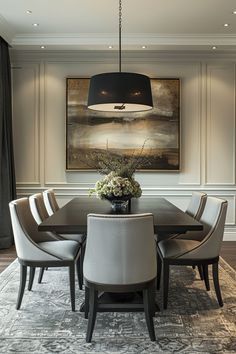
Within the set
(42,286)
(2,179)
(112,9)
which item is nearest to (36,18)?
(112,9)

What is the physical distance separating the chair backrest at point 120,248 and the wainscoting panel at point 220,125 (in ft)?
12.4

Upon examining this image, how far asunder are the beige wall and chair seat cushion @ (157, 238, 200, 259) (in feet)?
8.77

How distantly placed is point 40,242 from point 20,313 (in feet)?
2.37

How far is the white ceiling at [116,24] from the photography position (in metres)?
4.36

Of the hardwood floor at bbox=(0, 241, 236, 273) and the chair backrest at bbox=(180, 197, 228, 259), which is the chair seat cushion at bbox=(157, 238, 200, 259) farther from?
the hardwood floor at bbox=(0, 241, 236, 273)

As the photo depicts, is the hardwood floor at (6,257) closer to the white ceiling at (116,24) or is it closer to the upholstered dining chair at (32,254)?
the upholstered dining chair at (32,254)

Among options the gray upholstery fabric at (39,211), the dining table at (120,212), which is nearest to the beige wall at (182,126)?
the gray upholstery fabric at (39,211)

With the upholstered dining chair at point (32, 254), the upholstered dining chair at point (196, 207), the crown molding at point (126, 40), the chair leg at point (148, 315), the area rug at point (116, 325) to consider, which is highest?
the crown molding at point (126, 40)

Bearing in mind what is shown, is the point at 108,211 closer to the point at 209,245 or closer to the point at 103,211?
the point at 103,211

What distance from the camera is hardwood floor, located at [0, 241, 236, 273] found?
446cm

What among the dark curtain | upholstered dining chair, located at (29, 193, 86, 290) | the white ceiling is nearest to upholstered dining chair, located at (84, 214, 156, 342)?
upholstered dining chair, located at (29, 193, 86, 290)

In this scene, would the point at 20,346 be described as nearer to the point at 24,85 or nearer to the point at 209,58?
the point at 24,85

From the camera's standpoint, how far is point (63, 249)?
306 cm

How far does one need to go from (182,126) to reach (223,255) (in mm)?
2203
